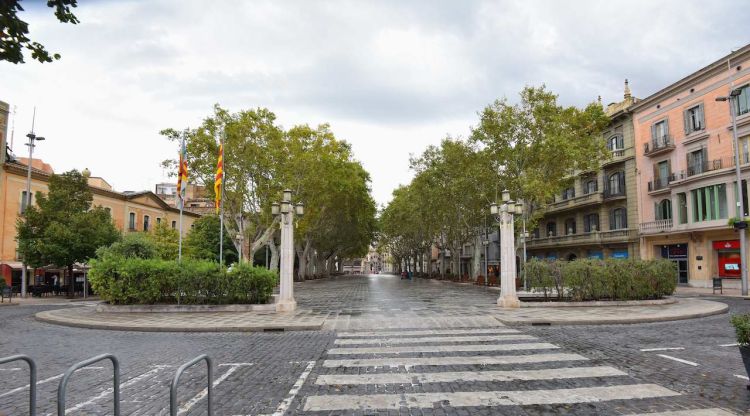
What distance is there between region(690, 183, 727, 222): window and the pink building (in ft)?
0.17

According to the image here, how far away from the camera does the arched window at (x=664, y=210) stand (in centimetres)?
3334

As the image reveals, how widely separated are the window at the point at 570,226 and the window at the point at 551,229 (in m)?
2.30

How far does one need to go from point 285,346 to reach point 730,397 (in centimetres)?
788

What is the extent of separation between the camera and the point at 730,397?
19.4 feet

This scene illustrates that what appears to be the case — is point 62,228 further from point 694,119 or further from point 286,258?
point 694,119

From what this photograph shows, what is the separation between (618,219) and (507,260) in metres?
25.8

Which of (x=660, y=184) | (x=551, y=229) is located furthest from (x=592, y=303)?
(x=551, y=229)

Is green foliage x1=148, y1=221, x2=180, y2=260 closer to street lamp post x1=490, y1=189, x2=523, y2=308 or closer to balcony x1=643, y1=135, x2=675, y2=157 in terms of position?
street lamp post x1=490, y1=189, x2=523, y2=308

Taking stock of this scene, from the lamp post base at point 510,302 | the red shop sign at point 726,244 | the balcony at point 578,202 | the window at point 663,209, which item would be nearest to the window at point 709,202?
the red shop sign at point 726,244

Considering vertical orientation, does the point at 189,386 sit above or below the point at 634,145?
below

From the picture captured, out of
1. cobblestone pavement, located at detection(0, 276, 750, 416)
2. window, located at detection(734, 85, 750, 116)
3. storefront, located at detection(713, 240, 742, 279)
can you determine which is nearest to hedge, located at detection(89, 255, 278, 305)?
cobblestone pavement, located at detection(0, 276, 750, 416)

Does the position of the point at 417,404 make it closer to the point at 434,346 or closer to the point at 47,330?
the point at 434,346

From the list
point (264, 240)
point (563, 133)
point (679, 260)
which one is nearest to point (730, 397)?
point (563, 133)

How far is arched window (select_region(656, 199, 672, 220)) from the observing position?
109 ft
